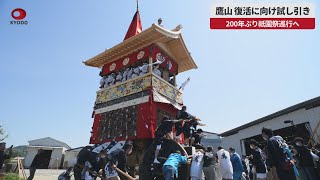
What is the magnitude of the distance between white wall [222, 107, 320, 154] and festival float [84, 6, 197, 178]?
22.3ft

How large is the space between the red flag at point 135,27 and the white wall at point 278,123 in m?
11.3

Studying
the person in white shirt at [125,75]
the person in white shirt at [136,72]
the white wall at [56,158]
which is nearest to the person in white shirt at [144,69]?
the person in white shirt at [136,72]

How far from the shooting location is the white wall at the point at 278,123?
13773 millimetres

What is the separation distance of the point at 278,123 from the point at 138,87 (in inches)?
392

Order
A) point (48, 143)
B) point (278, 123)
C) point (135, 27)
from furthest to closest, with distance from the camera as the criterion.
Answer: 1. point (48, 143)
2. point (135, 27)
3. point (278, 123)

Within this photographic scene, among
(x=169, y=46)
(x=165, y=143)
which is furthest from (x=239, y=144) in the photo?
(x=165, y=143)

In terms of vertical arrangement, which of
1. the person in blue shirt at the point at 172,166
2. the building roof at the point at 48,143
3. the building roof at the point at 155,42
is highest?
the building roof at the point at 155,42

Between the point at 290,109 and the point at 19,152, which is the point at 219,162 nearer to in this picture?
the point at 290,109

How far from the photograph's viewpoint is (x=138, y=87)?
44.2 feet

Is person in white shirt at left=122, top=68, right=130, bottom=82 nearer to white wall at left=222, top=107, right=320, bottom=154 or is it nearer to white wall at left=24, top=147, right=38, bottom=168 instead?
white wall at left=222, top=107, right=320, bottom=154

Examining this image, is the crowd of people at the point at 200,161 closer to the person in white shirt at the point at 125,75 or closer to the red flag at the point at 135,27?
the person in white shirt at the point at 125,75

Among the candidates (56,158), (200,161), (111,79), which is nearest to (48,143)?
(56,158)

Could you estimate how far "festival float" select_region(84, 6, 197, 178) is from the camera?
41.7 feet

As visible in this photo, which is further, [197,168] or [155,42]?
[155,42]
